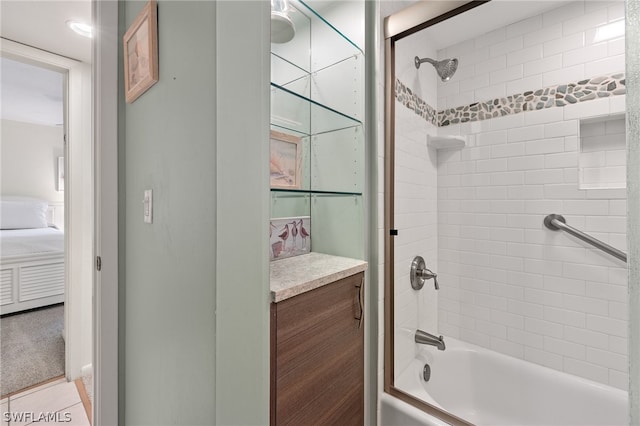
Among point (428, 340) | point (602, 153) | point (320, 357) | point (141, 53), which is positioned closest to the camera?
point (320, 357)

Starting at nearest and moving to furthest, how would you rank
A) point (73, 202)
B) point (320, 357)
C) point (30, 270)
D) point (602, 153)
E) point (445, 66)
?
point (320, 357) → point (602, 153) → point (445, 66) → point (73, 202) → point (30, 270)

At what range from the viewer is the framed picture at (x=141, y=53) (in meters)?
0.89

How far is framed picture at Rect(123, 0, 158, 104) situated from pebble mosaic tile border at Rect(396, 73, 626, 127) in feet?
3.51

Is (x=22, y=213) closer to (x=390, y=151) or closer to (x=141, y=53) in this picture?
(x=141, y=53)

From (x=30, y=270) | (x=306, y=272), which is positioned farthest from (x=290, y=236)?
(x=30, y=270)

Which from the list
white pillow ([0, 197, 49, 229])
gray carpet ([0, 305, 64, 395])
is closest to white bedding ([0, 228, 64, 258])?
white pillow ([0, 197, 49, 229])

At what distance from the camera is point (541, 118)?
1699 mm

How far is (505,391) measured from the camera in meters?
1.66

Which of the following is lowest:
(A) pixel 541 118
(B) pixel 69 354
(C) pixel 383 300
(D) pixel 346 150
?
(B) pixel 69 354

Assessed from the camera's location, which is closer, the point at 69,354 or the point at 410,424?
the point at 410,424

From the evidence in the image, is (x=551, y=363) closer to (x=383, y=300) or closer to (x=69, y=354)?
(x=383, y=300)

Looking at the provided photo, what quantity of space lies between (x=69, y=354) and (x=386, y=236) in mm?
2196

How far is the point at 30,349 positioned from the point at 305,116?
279 cm

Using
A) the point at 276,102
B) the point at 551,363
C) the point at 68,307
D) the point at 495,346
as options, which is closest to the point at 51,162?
the point at 68,307
